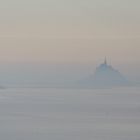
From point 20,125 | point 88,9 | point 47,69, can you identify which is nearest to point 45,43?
point 47,69

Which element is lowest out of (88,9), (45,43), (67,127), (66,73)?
(67,127)

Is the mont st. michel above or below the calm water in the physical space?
above

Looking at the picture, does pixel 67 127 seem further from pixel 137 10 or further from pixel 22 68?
pixel 137 10

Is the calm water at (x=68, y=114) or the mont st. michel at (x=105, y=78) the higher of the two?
the mont st. michel at (x=105, y=78)

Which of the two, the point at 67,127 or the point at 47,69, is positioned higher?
the point at 47,69
